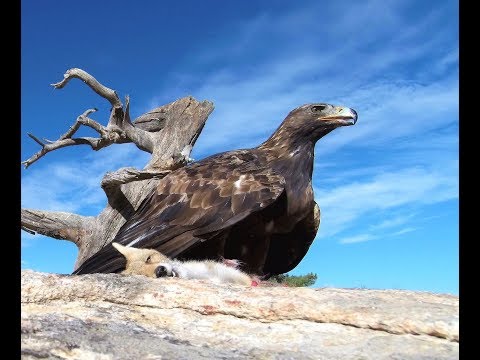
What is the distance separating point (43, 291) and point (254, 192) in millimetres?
2527

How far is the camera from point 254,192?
16.7ft

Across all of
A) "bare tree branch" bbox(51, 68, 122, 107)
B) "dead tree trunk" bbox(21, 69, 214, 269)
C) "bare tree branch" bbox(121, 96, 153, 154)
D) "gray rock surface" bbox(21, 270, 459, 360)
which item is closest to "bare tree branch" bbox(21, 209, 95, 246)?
"dead tree trunk" bbox(21, 69, 214, 269)

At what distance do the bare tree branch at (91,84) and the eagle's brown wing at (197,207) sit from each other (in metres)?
4.25

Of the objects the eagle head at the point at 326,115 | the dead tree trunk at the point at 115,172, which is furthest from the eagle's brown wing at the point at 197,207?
the dead tree trunk at the point at 115,172

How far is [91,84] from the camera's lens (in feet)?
31.8

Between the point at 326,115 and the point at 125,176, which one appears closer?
the point at 326,115

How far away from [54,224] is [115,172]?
75.9 inches

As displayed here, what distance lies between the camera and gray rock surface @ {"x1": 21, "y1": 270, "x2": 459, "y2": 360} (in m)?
2.55

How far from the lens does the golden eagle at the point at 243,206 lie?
197 inches

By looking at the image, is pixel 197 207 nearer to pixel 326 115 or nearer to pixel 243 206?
pixel 243 206

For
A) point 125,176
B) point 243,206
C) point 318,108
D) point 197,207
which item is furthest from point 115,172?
point 243,206

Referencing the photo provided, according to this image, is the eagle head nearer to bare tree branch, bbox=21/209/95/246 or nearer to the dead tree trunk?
the dead tree trunk
